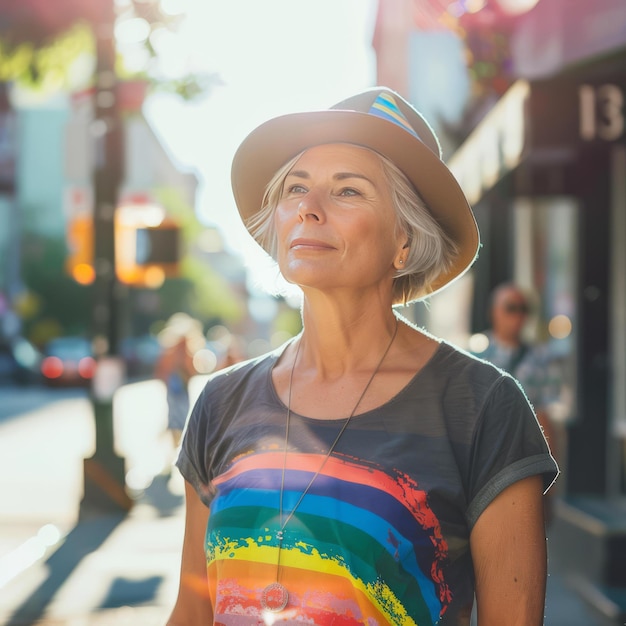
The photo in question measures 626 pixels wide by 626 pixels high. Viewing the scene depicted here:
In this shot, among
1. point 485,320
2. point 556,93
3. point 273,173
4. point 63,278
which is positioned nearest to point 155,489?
point 485,320

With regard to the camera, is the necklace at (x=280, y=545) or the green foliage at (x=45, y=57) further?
the green foliage at (x=45, y=57)

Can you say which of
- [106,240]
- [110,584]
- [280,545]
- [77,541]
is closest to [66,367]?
[106,240]

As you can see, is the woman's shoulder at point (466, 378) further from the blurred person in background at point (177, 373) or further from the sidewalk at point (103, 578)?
the blurred person in background at point (177, 373)

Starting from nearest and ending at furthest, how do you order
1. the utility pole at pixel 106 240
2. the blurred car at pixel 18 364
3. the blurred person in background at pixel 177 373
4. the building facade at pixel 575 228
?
the building facade at pixel 575 228 < the utility pole at pixel 106 240 < the blurred person in background at pixel 177 373 < the blurred car at pixel 18 364

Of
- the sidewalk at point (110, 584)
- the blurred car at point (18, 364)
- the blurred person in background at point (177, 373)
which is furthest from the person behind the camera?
the blurred car at point (18, 364)

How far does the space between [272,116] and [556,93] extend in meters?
4.62

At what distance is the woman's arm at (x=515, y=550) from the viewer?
1.88 m

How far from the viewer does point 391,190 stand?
2.18m

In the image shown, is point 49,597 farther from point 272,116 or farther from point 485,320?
point 485,320

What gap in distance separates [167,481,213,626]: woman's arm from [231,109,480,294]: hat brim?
778 mm

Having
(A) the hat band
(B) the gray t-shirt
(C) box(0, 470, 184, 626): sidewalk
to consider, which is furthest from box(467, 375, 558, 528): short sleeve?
(C) box(0, 470, 184, 626): sidewalk

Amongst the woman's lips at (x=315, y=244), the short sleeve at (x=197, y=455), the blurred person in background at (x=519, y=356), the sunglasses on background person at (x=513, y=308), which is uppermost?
the woman's lips at (x=315, y=244)

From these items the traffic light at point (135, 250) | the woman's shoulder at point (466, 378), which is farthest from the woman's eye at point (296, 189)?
the traffic light at point (135, 250)

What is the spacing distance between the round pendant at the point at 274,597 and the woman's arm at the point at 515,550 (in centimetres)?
39
